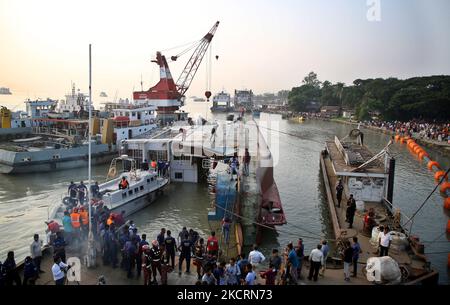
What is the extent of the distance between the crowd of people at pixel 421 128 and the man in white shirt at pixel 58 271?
5509 cm

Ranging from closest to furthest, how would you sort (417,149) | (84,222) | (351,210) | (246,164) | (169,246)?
(169,246)
(84,222)
(351,210)
(246,164)
(417,149)

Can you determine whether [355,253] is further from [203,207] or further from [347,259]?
[203,207]

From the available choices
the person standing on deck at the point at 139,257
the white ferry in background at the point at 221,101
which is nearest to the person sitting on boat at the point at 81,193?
the person standing on deck at the point at 139,257

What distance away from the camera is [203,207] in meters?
23.7

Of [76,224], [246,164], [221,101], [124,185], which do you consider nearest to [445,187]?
[246,164]

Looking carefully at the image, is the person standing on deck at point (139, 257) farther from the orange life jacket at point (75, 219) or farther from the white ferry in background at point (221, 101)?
the white ferry in background at point (221, 101)

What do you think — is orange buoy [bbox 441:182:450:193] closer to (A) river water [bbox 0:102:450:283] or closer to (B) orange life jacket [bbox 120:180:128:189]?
(A) river water [bbox 0:102:450:283]

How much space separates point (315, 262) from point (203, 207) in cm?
1329

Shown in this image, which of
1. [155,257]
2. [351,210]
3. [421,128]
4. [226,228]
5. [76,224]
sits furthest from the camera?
[421,128]

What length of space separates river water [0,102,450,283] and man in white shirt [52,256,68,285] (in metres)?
7.45

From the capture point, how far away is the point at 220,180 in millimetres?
19609
